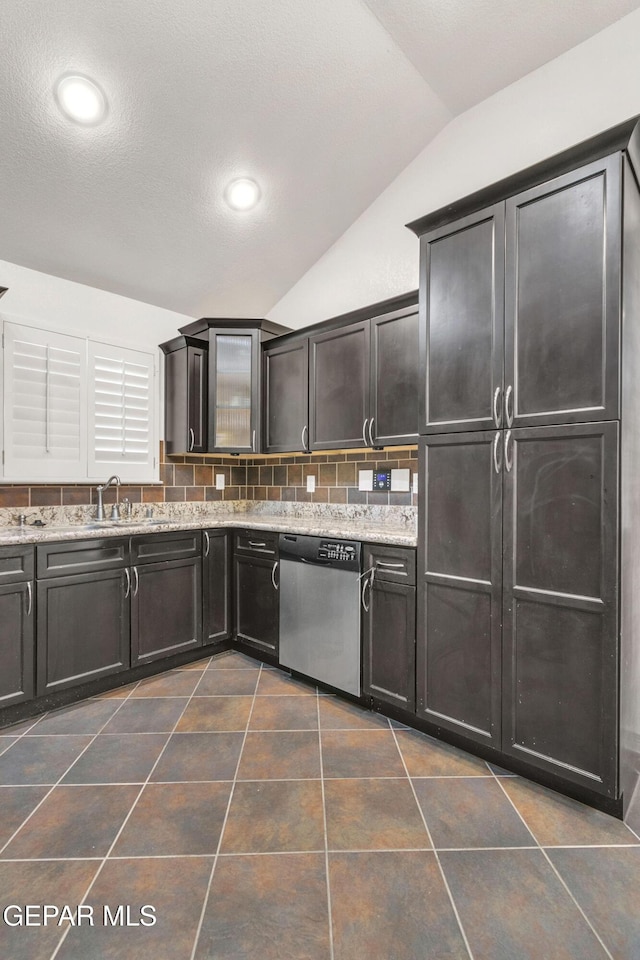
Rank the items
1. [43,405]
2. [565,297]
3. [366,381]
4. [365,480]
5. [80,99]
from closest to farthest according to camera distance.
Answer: [565,297]
[80,99]
[366,381]
[43,405]
[365,480]

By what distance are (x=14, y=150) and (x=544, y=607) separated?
330cm

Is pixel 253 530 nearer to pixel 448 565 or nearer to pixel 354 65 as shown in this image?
pixel 448 565

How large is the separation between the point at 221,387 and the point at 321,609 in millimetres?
1875

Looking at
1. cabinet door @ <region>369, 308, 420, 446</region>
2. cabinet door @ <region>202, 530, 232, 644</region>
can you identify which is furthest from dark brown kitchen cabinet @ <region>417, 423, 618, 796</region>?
cabinet door @ <region>202, 530, 232, 644</region>

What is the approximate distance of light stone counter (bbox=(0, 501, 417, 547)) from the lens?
2430 millimetres

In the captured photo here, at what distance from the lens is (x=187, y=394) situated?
3418mm

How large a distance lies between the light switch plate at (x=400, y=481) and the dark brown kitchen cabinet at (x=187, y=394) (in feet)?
4.89

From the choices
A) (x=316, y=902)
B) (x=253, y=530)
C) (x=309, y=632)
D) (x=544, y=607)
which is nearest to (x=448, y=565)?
(x=544, y=607)

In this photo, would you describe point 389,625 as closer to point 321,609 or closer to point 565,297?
point 321,609

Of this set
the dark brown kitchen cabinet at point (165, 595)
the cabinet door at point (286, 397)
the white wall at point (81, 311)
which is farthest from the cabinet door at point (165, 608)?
the white wall at point (81, 311)

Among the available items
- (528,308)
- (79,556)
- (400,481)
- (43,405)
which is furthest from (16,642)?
(528,308)

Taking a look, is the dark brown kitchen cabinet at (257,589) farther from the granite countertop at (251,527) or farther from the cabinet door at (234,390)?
the cabinet door at (234,390)

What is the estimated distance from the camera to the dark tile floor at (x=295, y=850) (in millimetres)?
1208

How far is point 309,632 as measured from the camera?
2.71 meters
